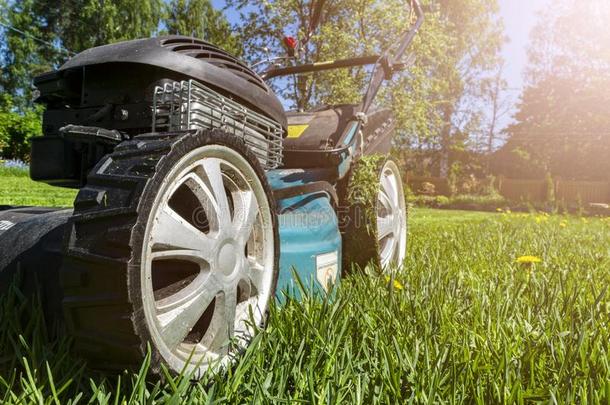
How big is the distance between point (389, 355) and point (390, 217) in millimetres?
1518

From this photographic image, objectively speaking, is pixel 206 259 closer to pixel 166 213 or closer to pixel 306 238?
pixel 166 213

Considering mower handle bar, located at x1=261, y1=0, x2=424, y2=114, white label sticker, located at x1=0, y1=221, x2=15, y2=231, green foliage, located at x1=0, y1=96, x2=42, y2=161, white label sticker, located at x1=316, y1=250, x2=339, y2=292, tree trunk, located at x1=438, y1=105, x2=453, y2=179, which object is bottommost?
white label sticker, located at x1=316, y1=250, x2=339, y2=292

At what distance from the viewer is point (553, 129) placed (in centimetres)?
2611

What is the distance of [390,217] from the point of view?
8.75 feet

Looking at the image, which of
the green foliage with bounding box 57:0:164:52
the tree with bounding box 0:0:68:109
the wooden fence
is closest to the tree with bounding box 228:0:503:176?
the wooden fence

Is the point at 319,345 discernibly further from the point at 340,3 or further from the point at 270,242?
the point at 340,3

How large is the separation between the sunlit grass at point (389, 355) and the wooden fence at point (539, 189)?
64.6ft

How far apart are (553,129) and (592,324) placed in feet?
91.1

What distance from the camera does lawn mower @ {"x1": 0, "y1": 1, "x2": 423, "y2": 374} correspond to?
0.95 metres

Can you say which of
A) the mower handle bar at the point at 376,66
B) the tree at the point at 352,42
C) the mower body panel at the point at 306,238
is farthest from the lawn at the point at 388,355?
the tree at the point at 352,42

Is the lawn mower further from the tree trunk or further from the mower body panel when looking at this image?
the tree trunk

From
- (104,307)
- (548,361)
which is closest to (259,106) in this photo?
(104,307)

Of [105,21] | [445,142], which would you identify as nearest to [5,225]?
[445,142]

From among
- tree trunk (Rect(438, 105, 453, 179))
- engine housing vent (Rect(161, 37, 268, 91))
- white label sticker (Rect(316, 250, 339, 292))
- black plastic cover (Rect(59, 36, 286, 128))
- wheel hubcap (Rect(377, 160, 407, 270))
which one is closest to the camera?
black plastic cover (Rect(59, 36, 286, 128))
